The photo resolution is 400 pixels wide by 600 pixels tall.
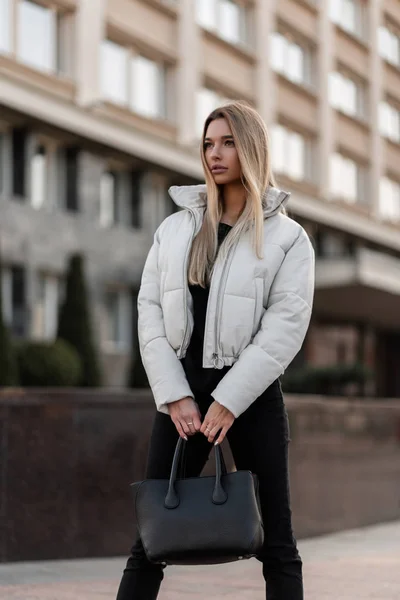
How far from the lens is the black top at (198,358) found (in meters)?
3.69

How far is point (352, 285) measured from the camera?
27.6 m

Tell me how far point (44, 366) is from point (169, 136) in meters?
8.36

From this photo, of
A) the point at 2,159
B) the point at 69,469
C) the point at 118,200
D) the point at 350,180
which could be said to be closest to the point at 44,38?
the point at 2,159

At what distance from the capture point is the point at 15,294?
67.4 ft

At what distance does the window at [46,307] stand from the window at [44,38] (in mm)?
4019

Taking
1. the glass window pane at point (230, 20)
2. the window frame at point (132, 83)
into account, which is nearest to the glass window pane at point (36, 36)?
the window frame at point (132, 83)

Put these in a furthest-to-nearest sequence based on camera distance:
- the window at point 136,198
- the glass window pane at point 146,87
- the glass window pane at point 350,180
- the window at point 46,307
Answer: the glass window pane at point 350,180 → the glass window pane at point 146,87 → the window at point 136,198 → the window at point 46,307

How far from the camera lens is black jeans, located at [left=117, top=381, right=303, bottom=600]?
364 cm

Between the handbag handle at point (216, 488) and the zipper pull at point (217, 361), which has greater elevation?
the zipper pull at point (217, 361)

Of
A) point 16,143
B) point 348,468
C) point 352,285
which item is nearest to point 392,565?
point 348,468

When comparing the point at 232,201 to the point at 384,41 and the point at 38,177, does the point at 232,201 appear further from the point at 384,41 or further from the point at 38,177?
the point at 384,41

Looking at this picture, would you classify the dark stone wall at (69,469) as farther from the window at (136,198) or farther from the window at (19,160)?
the window at (136,198)

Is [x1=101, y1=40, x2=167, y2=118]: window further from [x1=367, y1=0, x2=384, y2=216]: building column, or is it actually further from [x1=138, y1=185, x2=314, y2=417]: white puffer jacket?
[x1=138, y1=185, x2=314, y2=417]: white puffer jacket

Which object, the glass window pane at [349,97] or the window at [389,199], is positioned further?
the window at [389,199]
